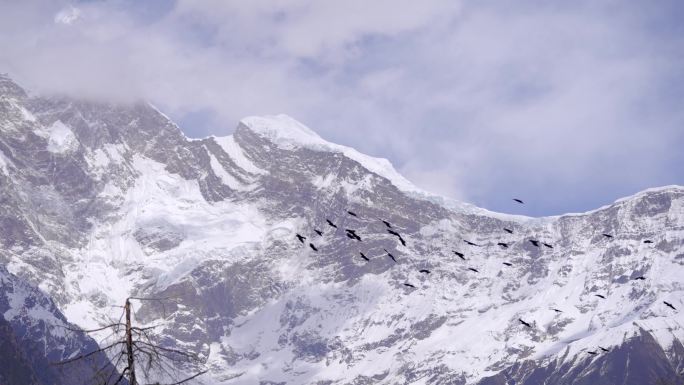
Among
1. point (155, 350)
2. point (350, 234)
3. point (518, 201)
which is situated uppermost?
point (518, 201)

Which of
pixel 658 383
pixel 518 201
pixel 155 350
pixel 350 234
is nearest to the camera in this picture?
pixel 155 350

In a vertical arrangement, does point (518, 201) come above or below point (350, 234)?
above

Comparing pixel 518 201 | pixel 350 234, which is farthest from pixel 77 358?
pixel 518 201

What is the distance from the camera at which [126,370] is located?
2856 centimetres

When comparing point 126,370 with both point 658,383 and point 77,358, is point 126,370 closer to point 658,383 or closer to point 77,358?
point 77,358

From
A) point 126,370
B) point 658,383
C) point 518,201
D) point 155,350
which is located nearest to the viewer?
point 155,350

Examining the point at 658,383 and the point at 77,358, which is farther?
the point at 658,383

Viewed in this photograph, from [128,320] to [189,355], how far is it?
54.5 inches

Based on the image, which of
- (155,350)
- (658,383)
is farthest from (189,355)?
(658,383)

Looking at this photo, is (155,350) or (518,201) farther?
(518,201)

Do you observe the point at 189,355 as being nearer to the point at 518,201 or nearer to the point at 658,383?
the point at 518,201

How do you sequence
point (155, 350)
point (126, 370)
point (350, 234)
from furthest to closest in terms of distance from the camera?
point (350, 234) → point (126, 370) → point (155, 350)

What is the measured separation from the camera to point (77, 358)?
91.9 ft

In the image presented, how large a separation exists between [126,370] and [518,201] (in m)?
58.0
